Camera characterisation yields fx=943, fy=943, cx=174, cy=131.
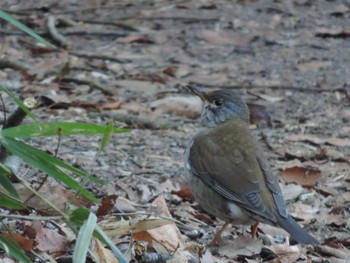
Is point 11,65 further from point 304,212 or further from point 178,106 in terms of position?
point 304,212

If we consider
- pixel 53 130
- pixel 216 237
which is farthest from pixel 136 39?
pixel 53 130

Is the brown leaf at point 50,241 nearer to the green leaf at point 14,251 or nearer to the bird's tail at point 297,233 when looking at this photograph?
the green leaf at point 14,251

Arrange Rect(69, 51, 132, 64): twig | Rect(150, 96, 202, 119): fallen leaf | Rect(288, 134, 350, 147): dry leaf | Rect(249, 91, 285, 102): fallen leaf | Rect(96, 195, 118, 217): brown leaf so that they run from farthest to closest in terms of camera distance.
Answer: Rect(69, 51, 132, 64): twig, Rect(249, 91, 285, 102): fallen leaf, Rect(150, 96, 202, 119): fallen leaf, Rect(288, 134, 350, 147): dry leaf, Rect(96, 195, 118, 217): brown leaf

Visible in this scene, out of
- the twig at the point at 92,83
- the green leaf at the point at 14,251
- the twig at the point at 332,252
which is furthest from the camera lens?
the twig at the point at 92,83

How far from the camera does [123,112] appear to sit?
860cm

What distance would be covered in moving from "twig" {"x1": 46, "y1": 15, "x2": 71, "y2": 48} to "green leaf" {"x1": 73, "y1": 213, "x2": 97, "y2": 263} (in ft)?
23.7

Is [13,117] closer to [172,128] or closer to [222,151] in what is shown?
[222,151]

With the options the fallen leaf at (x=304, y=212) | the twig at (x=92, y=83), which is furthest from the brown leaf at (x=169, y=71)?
the fallen leaf at (x=304, y=212)

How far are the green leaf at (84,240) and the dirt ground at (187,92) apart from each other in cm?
124

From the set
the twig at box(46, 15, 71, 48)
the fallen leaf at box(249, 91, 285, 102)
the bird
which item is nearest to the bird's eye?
the bird

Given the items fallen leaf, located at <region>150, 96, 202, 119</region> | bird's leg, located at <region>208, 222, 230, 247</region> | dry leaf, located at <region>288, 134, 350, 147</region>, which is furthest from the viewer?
fallen leaf, located at <region>150, 96, 202, 119</region>

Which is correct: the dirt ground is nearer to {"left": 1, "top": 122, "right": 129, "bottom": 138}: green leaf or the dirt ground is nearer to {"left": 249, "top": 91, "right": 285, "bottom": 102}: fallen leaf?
{"left": 249, "top": 91, "right": 285, "bottom": 102}: fallen leaf

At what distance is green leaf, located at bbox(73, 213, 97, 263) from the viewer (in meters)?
3.62

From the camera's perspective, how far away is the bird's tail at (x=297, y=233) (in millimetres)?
5422
